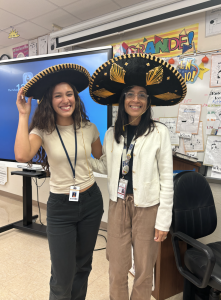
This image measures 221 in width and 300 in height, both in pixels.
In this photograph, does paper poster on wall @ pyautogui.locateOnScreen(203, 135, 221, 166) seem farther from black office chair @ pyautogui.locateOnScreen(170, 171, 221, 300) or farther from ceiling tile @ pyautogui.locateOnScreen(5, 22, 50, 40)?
ceiling tile @ pyautogui.locateOnScreen(5, 22, 50, 40)

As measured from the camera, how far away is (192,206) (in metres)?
1.49

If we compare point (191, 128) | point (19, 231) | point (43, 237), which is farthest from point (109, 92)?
point (19, 231)

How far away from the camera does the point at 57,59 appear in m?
2.19

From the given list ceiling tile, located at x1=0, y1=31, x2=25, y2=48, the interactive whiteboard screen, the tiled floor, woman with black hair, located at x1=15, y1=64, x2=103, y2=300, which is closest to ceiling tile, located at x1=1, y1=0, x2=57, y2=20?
the interactive whiteboard screen

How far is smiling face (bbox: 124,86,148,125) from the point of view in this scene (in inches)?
46.3

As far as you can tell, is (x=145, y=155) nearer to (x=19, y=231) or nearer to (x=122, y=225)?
(x=122, y=225)

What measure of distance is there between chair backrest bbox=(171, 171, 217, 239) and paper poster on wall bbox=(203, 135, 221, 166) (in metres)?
0.56

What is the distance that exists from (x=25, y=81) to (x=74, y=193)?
5.75 ft

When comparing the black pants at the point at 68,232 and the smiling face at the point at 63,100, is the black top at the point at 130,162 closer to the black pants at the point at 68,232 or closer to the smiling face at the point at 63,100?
the black pants at the point at 68,232

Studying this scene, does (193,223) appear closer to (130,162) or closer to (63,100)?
(130,162)

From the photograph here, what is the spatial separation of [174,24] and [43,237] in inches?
114

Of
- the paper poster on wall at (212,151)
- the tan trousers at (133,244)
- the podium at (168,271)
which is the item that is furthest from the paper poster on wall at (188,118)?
the tan trousers at (133,244)

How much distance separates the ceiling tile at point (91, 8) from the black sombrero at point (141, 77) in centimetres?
156

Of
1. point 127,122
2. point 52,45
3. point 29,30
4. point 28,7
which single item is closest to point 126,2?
point 28,7
